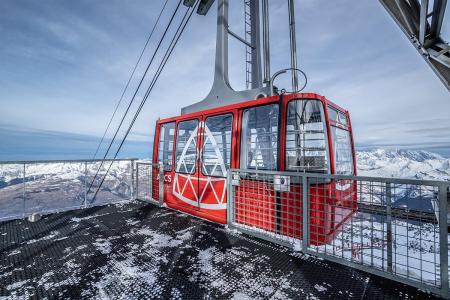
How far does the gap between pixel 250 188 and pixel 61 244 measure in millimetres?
3018

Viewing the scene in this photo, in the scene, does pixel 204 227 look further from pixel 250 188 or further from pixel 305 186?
pixel 305 186

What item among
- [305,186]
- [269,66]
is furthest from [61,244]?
[269,66]

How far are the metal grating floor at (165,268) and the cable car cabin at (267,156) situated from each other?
54 cm

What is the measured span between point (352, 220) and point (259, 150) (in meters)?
1.85

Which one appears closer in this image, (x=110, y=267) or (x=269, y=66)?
(x=110, y=267)

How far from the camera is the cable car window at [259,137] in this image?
11.7 feet

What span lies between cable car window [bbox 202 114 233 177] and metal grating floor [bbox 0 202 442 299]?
113 cm

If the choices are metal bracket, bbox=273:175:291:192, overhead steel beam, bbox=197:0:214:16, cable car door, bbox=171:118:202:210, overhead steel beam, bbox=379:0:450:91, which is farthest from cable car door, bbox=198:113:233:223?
overhead steel beam, bbox=197:0:214:16

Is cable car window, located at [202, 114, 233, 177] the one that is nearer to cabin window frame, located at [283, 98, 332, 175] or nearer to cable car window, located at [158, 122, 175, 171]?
cabin window frame, located at [283, 98, 332, 175]

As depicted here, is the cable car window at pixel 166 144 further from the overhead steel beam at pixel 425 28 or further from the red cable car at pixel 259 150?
the overhead steel beam at pixel 425 28

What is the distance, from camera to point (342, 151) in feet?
12.4

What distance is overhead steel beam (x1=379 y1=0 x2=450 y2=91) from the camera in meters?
2.11

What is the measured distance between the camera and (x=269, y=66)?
198 inches

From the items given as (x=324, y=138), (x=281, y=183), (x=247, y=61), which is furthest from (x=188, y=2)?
(x=281, y=183)
